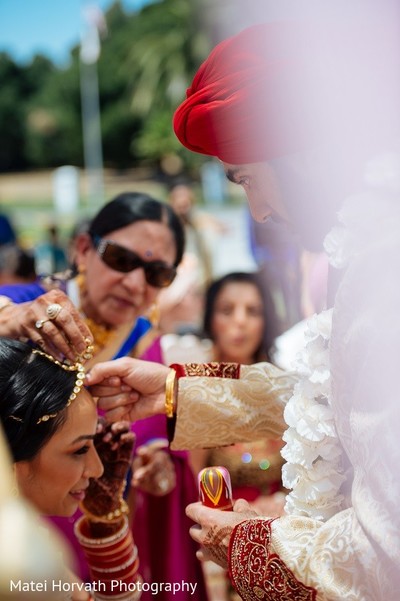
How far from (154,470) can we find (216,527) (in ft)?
3.78

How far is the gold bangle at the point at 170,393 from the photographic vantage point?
223 centimetres

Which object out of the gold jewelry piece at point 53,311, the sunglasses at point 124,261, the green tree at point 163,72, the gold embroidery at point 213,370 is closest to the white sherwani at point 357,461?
the gold embroidery at point 213,370

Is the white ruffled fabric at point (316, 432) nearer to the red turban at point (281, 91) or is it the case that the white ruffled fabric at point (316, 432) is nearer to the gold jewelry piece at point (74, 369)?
the red turban at point (281, 91)

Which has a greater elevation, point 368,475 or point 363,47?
point 363,47

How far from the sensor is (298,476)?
1817 mm

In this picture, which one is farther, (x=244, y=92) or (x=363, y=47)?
(x=244, y=92)

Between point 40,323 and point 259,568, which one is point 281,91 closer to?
point 40,323

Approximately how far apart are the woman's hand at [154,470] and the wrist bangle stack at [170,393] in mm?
695

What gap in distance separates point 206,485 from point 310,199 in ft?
2.52

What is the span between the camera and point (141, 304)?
10.0ft

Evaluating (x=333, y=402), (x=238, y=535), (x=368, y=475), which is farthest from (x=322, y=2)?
(x=238, y=535)

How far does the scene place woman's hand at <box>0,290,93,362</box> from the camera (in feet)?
6.91

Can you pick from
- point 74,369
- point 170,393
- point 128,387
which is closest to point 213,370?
point 170,393

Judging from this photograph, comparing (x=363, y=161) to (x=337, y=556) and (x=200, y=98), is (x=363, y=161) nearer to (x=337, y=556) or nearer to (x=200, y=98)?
(x=200, y=98)
